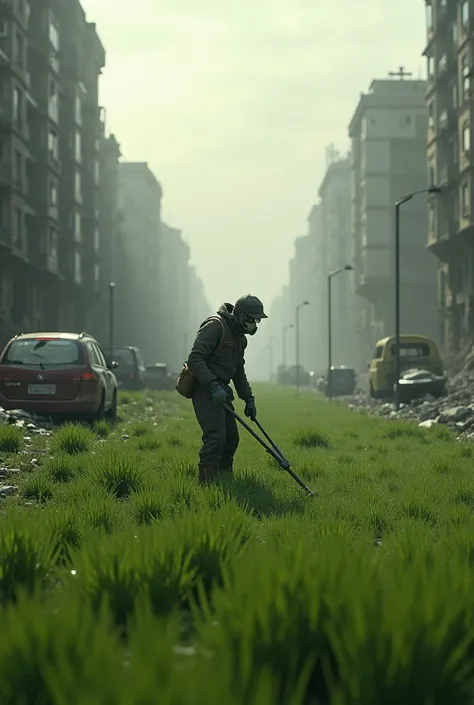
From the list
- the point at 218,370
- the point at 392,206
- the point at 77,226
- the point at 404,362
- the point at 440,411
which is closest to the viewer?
the point at 218,370

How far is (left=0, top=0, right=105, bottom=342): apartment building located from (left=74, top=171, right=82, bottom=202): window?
10cm

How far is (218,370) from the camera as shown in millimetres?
9766

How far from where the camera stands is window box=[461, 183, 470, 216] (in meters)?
52.2

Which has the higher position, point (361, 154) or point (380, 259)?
point (361, 154)

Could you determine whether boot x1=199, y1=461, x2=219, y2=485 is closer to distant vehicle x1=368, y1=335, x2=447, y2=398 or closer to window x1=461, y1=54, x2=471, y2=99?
distant vehicle x1=368, y1=335, x2=447, y2=398

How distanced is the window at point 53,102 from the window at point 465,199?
2383 centimetres

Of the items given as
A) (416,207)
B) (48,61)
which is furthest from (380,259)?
(48,61)

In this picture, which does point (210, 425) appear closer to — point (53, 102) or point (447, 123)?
point (447, 123)

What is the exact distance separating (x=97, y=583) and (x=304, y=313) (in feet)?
640

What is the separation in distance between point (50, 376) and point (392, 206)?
256ft

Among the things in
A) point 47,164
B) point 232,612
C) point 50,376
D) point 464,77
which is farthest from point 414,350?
point 232,612

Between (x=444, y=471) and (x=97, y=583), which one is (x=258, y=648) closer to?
(x=97, y=583)

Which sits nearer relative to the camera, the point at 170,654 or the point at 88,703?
the point at 88,703

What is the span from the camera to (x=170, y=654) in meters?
2.61
